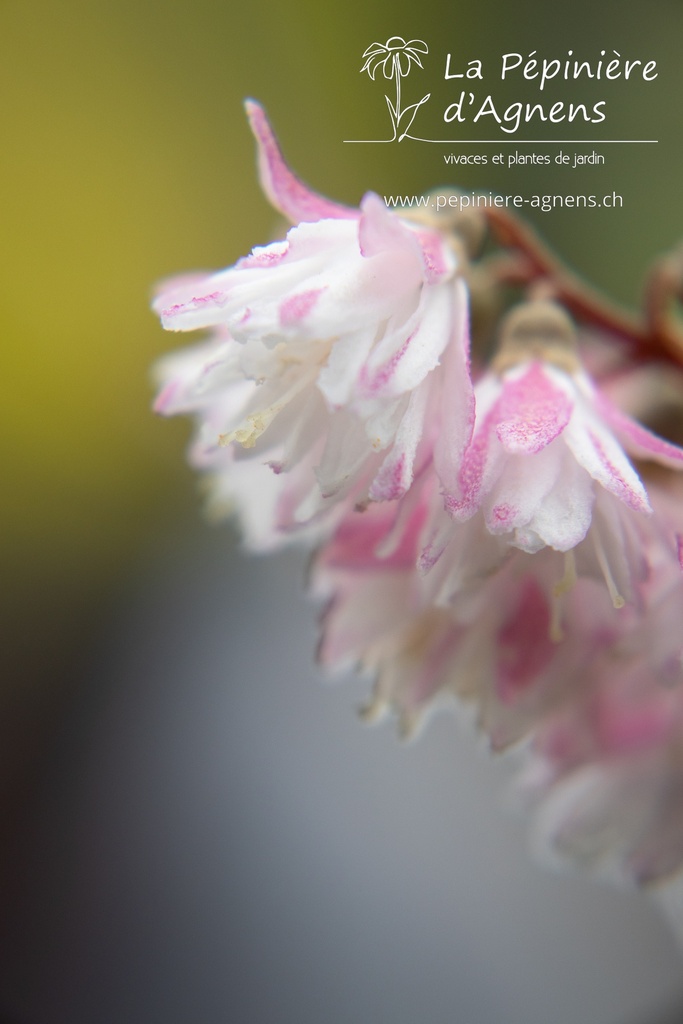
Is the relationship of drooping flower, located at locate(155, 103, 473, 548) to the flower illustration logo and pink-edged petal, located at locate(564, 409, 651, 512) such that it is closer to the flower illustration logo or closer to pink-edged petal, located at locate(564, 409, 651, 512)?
pink-edged petal, located at locate(564, 409, 651, 512)

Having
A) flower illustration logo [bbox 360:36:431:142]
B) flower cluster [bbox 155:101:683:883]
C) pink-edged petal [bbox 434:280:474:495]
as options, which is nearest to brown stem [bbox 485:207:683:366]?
flower cluster [bbox 155:101:683:883]

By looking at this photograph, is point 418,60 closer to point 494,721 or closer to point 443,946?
point 494,721

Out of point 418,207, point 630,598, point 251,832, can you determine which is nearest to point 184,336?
point 251,832

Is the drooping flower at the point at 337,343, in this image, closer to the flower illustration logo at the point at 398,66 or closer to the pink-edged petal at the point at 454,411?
the pink-edged petal at the point at 454,411

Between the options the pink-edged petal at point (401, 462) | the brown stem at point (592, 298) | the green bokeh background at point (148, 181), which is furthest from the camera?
the green bokeh background at point (148, 181)

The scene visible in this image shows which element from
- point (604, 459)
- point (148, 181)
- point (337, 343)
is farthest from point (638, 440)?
point (148, 181)

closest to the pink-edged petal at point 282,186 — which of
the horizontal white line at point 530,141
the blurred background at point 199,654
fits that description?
the horizontal white line at point 530,141
